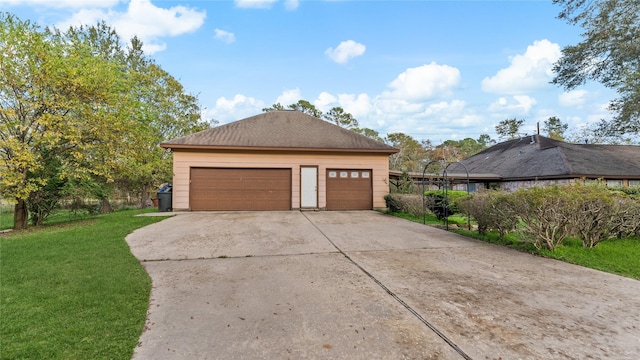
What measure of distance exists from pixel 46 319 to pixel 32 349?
0.57 m

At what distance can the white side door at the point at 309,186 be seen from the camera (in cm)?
1183

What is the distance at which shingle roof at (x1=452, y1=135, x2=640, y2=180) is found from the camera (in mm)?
14664

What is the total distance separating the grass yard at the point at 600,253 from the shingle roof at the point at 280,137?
23.2 ft

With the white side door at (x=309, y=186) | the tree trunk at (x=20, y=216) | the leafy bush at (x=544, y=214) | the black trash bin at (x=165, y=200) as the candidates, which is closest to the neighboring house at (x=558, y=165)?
the leafy bush at (x=544, y=214)

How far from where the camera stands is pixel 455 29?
11.3 meters

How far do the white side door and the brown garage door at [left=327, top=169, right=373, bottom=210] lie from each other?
570 millimetres

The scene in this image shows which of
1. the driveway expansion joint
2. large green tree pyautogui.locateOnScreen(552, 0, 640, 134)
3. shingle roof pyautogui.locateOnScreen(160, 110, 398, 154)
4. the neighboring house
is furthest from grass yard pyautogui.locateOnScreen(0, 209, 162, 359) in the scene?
large green tree pyautogui.locateOnScreen(552, 0, 640, 134)

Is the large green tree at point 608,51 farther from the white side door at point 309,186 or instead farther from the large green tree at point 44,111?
the large green tree at point 44,111

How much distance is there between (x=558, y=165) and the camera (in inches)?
588

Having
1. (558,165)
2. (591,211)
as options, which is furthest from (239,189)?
(558,165)

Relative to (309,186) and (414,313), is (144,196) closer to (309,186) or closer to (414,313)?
(309,186)

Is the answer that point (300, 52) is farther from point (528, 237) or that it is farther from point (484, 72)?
point (528, 237)

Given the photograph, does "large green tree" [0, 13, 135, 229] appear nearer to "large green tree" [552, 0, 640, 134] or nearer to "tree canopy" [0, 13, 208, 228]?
"tree canopy" [0, 13, 208, 228]

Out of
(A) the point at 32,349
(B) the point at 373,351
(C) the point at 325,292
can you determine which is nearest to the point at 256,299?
(C) the point at 325,292
